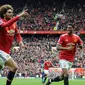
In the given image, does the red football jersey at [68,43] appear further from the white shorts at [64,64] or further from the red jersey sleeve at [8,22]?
the red jersey sleeve at [8,22]

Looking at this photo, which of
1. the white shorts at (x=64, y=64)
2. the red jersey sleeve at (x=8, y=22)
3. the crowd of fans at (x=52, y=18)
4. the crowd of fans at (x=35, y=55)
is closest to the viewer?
the red jersey sleeve at (x=8, y=22)

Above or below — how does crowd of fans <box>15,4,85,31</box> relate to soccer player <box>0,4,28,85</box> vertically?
above

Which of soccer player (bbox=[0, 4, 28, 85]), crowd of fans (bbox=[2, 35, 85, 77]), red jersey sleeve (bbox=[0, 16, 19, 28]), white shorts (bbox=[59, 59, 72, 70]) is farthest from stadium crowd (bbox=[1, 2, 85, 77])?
red jersey sleeve (bbox=[0, 16, 19, 28])

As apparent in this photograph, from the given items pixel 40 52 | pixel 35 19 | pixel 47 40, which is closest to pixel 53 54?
pixel 40 52

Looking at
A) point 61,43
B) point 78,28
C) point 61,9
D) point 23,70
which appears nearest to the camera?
point 61,43

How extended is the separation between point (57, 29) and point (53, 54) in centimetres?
734

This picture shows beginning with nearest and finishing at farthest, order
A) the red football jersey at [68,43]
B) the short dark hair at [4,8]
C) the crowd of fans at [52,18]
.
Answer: the short dark hair at [4,8] < the red football jersey at [68,43] < the crowd of fans at [52,18]

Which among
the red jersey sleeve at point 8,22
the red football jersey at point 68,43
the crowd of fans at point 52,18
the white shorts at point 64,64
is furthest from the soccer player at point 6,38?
the crowd of fans at point 52,18

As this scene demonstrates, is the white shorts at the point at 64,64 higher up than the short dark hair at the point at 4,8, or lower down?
lower down

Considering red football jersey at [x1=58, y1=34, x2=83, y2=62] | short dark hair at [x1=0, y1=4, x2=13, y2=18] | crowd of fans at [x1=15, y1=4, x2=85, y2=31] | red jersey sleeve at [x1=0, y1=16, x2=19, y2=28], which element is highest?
crowd of fans at [x1=15, y1=4, x2=85, y2=31]

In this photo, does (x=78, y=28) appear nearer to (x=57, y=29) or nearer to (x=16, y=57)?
(x=57, y=29)

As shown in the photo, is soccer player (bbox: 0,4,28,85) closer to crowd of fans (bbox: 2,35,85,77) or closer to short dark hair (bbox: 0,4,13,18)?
short dark hair (bbox: 0,4,13,18)

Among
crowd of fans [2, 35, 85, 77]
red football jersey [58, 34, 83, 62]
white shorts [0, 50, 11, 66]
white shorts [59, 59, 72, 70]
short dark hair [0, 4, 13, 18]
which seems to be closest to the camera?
short dark hair [0, 4, 13, 18]

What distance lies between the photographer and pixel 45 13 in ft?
170
